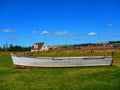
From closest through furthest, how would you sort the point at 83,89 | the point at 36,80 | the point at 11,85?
the point at 83,89
the point at 11,85
the point at 36,80

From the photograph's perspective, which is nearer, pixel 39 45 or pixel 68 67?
pixel 68 67

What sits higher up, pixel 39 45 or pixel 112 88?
pixel 39 45

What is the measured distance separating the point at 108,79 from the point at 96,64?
1361cm

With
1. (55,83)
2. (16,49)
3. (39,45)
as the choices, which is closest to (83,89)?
(55,83)

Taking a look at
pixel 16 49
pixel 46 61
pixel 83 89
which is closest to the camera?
pixel 83 89

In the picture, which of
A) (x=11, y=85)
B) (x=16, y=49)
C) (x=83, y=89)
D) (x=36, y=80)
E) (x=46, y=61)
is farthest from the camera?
(x=16, y=49)

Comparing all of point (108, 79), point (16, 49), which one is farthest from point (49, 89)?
point (16, 49)

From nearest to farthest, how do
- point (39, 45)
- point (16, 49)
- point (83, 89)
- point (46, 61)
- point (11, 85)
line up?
point (83, 89) → point (11, 85) → point (46, 61) → point (16, 49) → point (39, 45)

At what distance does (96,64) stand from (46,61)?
6.24 meters

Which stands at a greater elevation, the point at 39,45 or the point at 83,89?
the point at 39,45

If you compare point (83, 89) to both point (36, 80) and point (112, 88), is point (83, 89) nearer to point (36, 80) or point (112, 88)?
point (112, 88)

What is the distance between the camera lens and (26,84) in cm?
2197

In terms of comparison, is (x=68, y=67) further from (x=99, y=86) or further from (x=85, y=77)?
(x=99, y=86)

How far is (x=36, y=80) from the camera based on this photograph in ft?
78.3
